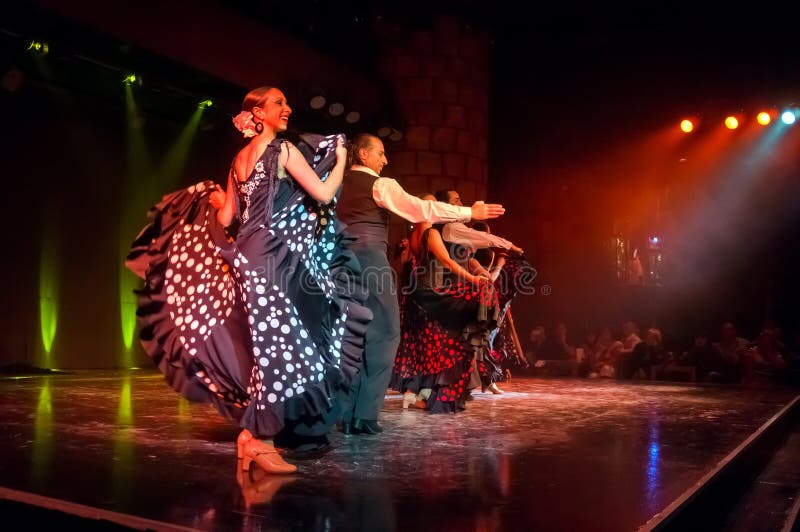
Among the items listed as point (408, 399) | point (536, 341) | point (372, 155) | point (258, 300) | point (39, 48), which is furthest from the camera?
point (536, 341)

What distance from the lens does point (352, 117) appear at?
26.4ft

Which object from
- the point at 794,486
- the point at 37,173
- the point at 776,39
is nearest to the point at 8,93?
the point at 37,173

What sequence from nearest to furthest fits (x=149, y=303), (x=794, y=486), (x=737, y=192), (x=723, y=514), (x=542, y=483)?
1. (x=542, y=483)
2. (x=723, y=514)
3. (x=149, y=303)
4. (x=794, y=486)
5. (x=737, y=192)

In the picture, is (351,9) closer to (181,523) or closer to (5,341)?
(5,341)

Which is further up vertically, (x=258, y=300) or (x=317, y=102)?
(x=317, y=102)

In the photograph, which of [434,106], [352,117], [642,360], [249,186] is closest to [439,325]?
[249,186]

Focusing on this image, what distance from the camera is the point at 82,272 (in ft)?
26.0

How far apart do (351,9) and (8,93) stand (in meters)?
3.69

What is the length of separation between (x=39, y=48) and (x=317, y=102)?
99.0 inches

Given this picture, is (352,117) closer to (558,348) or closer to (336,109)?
(336,109)

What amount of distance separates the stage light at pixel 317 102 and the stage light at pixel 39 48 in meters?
2.40

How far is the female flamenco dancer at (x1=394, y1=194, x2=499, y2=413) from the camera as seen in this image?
14.5 ft

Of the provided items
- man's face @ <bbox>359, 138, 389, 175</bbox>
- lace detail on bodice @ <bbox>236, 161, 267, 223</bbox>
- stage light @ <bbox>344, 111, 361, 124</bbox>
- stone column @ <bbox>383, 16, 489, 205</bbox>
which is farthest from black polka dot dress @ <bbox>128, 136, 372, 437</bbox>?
stone column @ <bbox>383, 16, 489, 205</bbox>

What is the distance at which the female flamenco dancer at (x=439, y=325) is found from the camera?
4.41m
